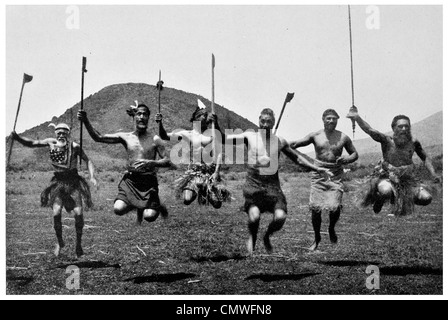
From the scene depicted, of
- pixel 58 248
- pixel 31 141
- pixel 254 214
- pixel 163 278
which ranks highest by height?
pixel 31 141

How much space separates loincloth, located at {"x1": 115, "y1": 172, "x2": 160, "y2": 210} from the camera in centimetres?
944

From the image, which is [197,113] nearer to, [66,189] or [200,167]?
[200,167]

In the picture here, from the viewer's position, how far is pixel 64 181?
957cm

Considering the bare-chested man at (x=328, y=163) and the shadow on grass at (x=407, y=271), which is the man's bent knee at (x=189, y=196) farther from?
the shadow on grass at (x=407, y=271)

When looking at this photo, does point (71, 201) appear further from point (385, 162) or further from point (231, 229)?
point (385, 162)

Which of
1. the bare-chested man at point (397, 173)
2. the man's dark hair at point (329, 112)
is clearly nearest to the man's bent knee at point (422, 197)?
the bare-chested man at point (397, 173)

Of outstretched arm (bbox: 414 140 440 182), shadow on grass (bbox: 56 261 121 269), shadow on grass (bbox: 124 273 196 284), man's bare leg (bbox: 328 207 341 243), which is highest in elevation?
outstretched arm (bbox: 414 140 440 182)

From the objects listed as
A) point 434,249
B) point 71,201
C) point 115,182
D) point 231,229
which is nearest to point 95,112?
point 115,182

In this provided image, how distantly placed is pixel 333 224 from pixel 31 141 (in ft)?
14.4

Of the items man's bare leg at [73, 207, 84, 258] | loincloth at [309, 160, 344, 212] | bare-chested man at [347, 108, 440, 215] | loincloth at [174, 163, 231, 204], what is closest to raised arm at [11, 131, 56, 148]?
man's bare leg at [73, 207, 84, 258]

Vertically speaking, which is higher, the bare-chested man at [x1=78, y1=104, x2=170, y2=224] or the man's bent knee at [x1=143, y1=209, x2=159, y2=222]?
the bare-chested man at [x1=78, y1=104, x2=170, y2=224]

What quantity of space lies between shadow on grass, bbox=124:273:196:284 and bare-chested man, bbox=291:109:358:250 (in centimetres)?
185

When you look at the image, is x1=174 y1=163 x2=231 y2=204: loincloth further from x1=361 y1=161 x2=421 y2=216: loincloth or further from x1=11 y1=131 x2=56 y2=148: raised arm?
x1=361 y1=161 x2=421 y2=216: loincloth

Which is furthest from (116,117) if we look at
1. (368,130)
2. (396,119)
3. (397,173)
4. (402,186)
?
A: (402,186)
